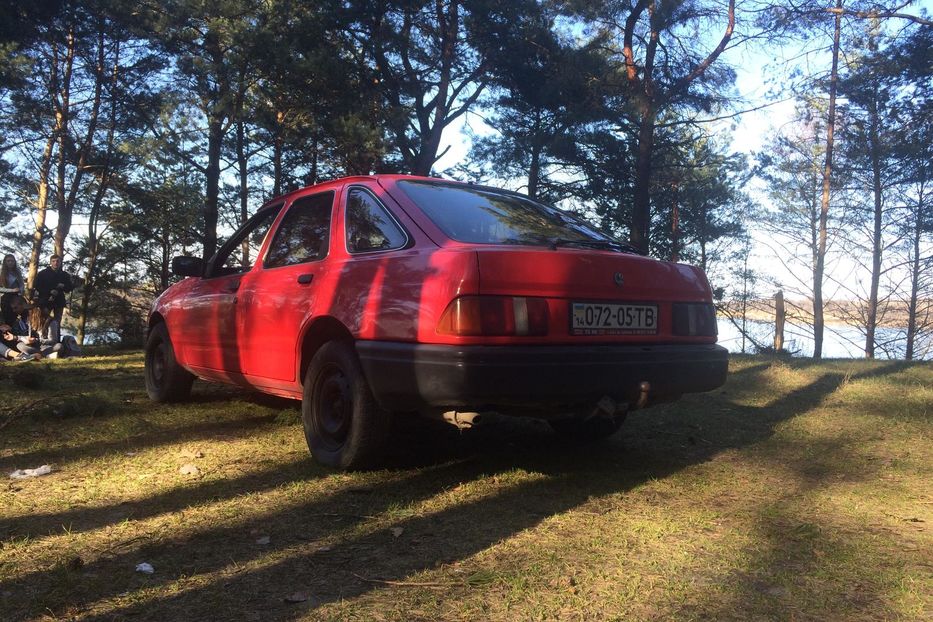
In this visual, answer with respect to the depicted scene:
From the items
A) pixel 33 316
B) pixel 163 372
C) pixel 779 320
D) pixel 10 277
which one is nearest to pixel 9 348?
pixel 10 277

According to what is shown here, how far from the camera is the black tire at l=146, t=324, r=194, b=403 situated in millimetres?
5520

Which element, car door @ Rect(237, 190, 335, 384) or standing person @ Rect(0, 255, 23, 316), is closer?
car door @ Rect(237, 190, 335, 384)

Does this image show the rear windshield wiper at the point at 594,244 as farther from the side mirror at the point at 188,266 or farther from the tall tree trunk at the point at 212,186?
the tall tree trunk at the point at 212,186

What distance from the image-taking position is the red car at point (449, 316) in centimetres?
297

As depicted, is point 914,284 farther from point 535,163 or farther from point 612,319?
point 612,319

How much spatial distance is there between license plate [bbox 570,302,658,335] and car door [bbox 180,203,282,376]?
245cm

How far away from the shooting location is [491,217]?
12.3ft

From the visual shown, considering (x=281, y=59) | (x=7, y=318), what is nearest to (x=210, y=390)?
(x=7, y=318)

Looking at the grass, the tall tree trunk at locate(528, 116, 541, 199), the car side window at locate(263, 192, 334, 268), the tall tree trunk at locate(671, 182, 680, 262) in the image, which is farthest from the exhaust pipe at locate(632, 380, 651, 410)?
the tall tree trunk at locate(671, 182, 680, 262)

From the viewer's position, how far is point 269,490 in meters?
3.39

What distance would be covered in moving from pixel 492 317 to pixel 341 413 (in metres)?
1.21

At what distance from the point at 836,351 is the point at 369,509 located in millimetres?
26892

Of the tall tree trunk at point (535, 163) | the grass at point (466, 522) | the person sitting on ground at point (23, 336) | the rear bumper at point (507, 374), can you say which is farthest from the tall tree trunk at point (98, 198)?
the rear bumper at point (507, 374)

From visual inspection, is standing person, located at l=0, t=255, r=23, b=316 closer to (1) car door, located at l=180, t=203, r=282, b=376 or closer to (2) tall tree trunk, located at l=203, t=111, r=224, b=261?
(2) tall tree trunk, located at l=203, t=111, r=224, b=261
